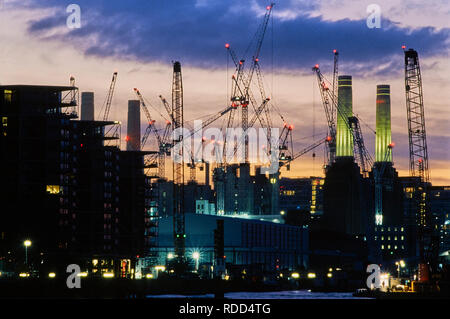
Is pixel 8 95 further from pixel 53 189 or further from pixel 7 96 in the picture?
pixel 53 189

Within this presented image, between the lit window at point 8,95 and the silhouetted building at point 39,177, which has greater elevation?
the lit window at point 8,95

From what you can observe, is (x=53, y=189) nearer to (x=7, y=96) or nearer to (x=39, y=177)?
(x=39, y=177)

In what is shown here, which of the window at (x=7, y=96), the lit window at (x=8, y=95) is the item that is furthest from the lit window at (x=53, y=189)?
the lit window at (x=8, y=95)

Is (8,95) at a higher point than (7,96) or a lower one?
higher

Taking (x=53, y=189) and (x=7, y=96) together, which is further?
(x=53, y=189)

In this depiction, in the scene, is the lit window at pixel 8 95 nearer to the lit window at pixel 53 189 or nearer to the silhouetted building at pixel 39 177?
the silhouetted building at pixel 39 177

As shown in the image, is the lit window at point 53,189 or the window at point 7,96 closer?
the window at point 7,96

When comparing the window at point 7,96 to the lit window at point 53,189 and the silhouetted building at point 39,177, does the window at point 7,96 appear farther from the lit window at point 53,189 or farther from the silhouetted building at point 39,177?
the lit window at point 53,189

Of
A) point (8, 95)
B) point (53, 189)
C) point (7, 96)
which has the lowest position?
point (53, 189)

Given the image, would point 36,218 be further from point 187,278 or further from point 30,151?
point 187,278

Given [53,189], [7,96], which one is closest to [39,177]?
[53,189]

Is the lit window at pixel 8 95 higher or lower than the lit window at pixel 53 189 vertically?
higher
